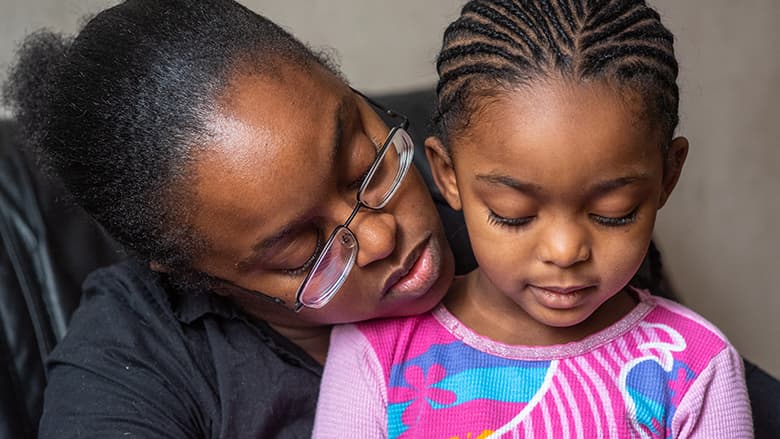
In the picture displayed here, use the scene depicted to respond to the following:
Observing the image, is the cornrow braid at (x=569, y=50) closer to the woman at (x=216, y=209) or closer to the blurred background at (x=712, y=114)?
the woman at (x=216, y=209)

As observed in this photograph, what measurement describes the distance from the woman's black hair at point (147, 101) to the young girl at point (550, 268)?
0.98 ft

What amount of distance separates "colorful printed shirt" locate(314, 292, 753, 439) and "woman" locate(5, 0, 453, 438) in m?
0.08

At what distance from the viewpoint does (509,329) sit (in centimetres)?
133

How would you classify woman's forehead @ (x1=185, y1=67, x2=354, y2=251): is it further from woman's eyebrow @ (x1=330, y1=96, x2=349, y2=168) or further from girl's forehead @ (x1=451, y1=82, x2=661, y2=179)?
girl's forehead @ (x1=451, y1=82, x2=661, y2=179)

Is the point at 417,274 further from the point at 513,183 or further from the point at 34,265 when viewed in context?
the point at 34,265

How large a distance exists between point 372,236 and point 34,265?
824 millimetres

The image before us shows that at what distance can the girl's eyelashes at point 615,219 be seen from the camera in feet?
3.59

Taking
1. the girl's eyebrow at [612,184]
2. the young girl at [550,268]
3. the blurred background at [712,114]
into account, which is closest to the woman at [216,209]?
the young girl at [550,268]

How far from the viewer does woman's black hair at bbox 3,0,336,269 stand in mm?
1258

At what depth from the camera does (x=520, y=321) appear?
132 centimetres

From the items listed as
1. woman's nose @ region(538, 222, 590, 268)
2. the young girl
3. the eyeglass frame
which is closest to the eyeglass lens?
the eyeglass frame

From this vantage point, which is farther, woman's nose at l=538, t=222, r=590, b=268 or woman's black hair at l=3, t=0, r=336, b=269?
woman's black hair at l=3, t=0, r=336, b=269

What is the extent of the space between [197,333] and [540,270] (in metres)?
0.66

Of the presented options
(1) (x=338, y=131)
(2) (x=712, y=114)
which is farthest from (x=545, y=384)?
(2) (x=712, y=114)
